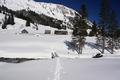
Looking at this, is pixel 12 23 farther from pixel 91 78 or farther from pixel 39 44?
pixel 91 78

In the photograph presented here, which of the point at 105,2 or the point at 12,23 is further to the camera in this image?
the point at 12,23

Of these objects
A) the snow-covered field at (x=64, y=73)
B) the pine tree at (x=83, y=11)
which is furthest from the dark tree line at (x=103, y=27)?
the snow-covered field at (x=64, y=73)

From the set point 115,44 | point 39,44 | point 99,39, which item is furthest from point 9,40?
point 115,44

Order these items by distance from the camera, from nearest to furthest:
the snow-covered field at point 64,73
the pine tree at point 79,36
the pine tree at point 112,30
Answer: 1. the snow-covered field at point 64,73
2. the pine tree at point 79,36
3. the pine tree at point 112,30

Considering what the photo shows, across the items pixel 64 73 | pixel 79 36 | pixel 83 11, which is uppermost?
pixel 83 11

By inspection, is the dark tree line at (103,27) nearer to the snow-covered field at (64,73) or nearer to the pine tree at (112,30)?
the pine tree at (112,30)

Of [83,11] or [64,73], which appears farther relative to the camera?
[83,11]

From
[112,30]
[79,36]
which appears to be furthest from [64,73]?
[112,30]

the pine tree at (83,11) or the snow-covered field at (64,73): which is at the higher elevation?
the pine tree at (83,11)

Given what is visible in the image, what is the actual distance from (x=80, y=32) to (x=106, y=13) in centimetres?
1012

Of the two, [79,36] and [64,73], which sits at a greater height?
[79,36]

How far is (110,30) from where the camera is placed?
64.2m

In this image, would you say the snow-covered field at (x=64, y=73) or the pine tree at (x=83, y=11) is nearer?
the snow-covered field at (x=64, y=73)

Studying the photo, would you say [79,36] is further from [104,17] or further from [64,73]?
[64,73]
